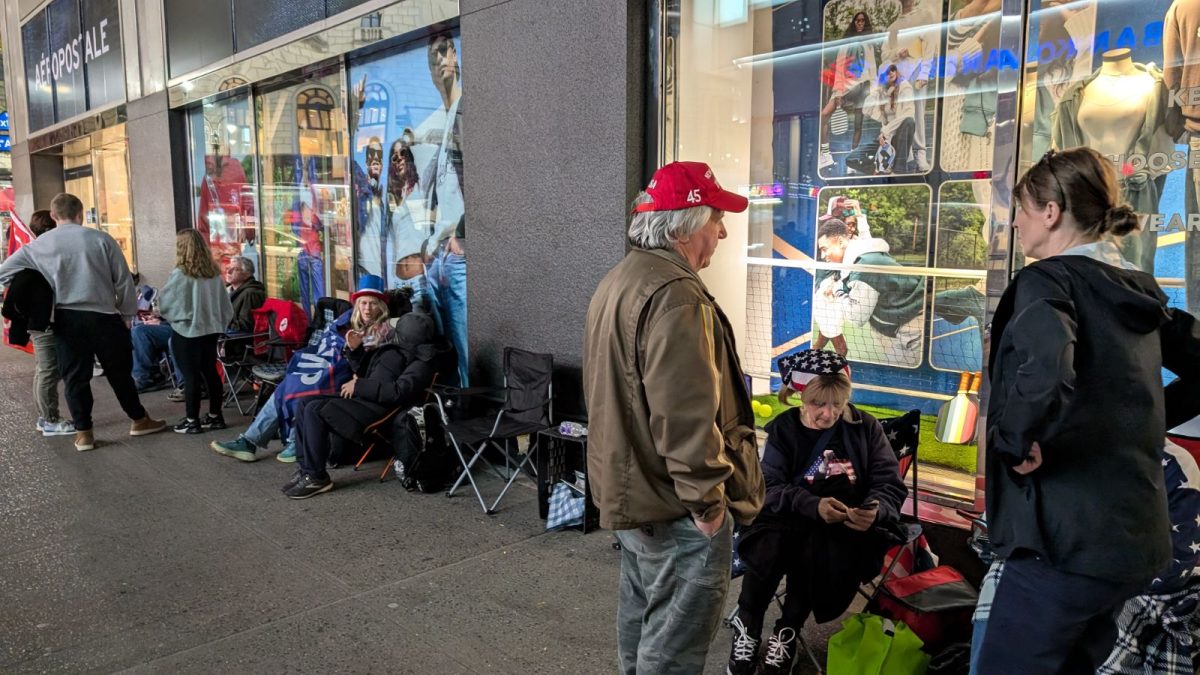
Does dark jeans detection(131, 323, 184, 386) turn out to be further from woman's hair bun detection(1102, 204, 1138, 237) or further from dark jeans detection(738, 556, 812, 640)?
woman's hair bun detection(1102, 204, 1138, 237)

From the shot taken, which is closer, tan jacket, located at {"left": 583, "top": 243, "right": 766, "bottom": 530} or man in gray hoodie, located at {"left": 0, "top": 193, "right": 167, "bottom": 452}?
tan jacket, located at {"left": 583, "top": 243, "right": 766, "bottom": 530}

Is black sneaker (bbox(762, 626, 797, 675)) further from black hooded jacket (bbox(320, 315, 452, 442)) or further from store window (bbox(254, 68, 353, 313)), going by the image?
store window (bbox(254, 68, 353, 313))

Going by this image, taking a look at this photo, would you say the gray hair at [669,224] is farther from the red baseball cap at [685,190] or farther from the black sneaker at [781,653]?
the black sneaker at [781,653]

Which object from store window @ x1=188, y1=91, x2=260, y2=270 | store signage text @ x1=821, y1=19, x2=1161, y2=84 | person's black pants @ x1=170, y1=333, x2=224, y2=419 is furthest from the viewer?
store window @ x1=188, y1=91, x2=260, y2=270

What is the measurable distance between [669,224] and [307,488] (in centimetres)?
375

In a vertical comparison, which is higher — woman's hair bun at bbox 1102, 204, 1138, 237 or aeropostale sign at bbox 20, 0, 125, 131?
aeropostale sign at bbox 20, 0, 125, 131

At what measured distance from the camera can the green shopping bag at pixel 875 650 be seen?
109 inches

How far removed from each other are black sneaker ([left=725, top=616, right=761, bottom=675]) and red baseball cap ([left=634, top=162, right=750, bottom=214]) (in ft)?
5.43

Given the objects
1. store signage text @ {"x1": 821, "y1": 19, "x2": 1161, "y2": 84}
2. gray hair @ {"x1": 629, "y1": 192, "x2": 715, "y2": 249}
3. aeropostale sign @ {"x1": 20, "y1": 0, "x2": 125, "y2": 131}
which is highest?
aeropostale sign @ {"x1": 20, "y1": 0, "x2": 125, "y2": 131}

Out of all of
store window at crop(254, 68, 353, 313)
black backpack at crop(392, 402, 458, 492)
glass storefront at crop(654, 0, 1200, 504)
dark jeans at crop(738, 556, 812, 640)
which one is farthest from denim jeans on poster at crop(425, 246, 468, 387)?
dark jeans at crop(738, 556, 812, 640)

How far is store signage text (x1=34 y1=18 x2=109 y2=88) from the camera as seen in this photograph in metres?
11.9

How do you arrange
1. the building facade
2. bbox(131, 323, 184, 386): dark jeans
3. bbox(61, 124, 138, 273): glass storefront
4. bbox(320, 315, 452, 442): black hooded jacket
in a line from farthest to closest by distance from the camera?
bbox(61, 124, 138, 273): glass storefront, bbox(131, 323, 184, 386): dark jeans, bbox(320, 315, 452, 442): black hooded jacket, the building facade

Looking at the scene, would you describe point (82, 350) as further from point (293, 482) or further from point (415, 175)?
point (415, 175)

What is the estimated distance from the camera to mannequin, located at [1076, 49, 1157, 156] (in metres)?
3.96
